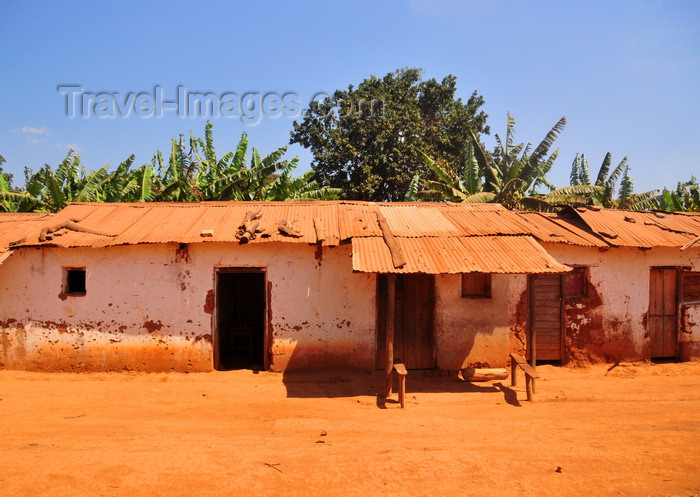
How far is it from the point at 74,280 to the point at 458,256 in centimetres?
742

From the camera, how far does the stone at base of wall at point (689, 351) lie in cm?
975

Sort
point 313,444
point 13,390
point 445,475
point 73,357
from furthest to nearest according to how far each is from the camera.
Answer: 1. point 73,357
2. point 13,390
3. point 313,444
4. point 445,475

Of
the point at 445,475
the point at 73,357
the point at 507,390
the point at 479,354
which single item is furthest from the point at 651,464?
the point at 73,357

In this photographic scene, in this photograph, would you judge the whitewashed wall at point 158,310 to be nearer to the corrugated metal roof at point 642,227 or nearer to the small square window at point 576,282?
the small square window at point 576,282

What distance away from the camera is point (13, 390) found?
7.59 meters

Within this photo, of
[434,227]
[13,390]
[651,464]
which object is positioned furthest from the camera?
[434,227]

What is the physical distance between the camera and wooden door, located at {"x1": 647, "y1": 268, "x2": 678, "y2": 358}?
383 inches

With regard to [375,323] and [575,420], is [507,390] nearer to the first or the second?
[575,420]

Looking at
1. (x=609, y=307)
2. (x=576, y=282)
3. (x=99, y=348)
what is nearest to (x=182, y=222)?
(x=99, y=348)

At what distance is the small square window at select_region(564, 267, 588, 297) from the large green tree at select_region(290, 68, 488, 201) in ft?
33.8

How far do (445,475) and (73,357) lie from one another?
7.36 metres

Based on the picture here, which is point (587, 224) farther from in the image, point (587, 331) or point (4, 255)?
point (4, 255)

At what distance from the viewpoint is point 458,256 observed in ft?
25.0

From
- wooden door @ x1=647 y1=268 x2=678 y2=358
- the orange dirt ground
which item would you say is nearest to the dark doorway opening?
the orange dirt ground
